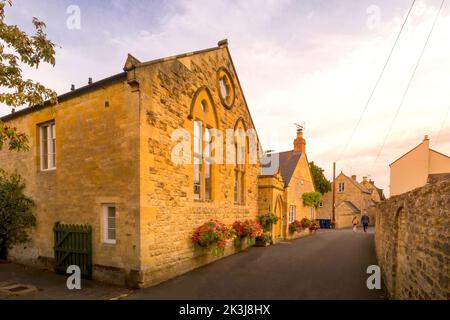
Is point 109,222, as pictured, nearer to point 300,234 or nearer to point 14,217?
point 14,217

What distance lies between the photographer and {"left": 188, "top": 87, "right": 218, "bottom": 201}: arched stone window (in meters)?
10.9

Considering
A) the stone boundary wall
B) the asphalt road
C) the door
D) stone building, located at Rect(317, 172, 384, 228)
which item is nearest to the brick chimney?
the door

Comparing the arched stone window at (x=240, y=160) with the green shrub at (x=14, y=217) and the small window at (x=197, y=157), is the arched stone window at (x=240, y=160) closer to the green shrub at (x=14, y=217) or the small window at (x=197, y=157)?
the small window at (x=197, y=157)

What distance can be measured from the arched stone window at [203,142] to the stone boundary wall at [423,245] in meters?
7.03

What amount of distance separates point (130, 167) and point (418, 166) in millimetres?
16418

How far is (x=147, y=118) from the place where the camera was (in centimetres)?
809

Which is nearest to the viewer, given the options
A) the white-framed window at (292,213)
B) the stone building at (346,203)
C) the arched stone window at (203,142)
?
the arched stone window at (203,142)

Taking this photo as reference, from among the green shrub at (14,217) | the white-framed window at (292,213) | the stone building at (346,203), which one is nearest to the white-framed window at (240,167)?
the white-framed window at (292,213)

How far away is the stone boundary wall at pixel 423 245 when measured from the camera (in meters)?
3.56

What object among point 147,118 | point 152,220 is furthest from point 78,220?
point 147,118

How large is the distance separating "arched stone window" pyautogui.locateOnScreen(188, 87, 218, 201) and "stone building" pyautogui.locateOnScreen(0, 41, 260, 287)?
4 centimetres

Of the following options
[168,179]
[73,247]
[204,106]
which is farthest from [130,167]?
[204,106]
